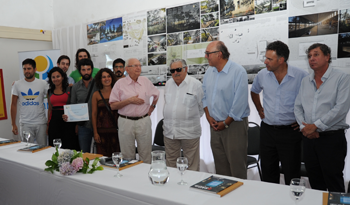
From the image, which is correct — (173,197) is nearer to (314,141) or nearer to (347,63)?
(314,141)

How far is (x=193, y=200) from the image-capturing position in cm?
137

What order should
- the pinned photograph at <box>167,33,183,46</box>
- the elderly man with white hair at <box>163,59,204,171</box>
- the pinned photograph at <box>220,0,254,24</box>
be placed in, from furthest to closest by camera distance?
1. the pinned photograph at <box>167,33,183,46</box>
2. the pinned photograph at <box>220,0,254,24</box>
3. the elderly man with white hair at <box>163,59,204,171</box>

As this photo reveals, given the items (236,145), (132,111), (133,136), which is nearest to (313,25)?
(236,145)

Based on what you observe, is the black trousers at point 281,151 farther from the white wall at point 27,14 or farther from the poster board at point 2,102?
the white wall at point 27,14

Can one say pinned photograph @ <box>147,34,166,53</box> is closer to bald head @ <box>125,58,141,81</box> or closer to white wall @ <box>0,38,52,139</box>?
bald head @ <box>125,58,141,81</box>

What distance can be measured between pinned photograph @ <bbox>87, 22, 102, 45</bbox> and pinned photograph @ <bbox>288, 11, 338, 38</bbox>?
11.0 feet

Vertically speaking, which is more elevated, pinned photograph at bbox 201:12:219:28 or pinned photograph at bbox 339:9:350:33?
pinned photograph at bbox 201:12:219:28

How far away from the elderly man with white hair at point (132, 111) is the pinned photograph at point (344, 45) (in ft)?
7.11

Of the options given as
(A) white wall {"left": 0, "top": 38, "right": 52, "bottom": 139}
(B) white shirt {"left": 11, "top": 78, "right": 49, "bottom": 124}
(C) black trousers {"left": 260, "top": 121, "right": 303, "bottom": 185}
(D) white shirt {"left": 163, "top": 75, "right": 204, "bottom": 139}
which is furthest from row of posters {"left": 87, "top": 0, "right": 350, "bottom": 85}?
(A) white wall {"left": 0, "top": 38, "right": 52, "bottom": 139}

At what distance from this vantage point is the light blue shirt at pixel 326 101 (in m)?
2.14

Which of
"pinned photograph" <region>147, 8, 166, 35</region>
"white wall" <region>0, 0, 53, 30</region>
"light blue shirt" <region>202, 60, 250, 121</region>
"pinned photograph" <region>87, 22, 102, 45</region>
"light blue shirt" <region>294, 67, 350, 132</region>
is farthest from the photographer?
"white wall" <region>0, 0, 53, 30</region>

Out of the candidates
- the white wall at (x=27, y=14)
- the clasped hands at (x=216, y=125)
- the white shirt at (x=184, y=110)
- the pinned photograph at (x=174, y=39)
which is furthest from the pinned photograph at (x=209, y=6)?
the white wall at (x=27, y=14)

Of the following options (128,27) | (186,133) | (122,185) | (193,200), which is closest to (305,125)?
(186,133)

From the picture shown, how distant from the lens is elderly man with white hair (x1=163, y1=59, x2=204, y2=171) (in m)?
2.84
